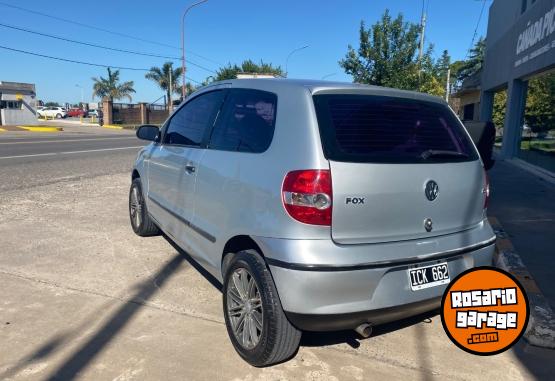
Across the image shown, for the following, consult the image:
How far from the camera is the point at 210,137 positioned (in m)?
3.46

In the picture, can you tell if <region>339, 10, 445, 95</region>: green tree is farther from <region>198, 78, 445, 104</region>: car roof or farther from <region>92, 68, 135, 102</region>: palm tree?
<region>92, 68, 135, 102</region>: palm tree

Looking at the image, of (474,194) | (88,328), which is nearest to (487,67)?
(474,194)

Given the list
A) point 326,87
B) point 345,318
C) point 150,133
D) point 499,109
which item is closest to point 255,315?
point 345,318

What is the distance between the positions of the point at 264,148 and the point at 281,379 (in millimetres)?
1371

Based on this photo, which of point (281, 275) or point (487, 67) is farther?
point (487, 67)

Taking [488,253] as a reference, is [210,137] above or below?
above

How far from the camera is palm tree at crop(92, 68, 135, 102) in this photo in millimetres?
63031

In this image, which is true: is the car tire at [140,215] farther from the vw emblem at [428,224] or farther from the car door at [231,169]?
the vw emblem at [428,224]

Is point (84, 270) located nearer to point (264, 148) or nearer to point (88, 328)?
point (88, 328)

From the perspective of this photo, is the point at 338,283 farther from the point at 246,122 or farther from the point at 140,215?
the point at 140,215

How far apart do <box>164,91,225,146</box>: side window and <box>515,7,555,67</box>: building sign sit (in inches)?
371

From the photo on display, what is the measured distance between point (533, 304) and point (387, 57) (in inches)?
766

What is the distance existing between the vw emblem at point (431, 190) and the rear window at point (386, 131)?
141mm

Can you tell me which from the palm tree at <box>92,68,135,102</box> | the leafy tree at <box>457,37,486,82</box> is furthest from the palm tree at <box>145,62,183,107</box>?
the leafy tree at <box>457,37,486,82</box>
